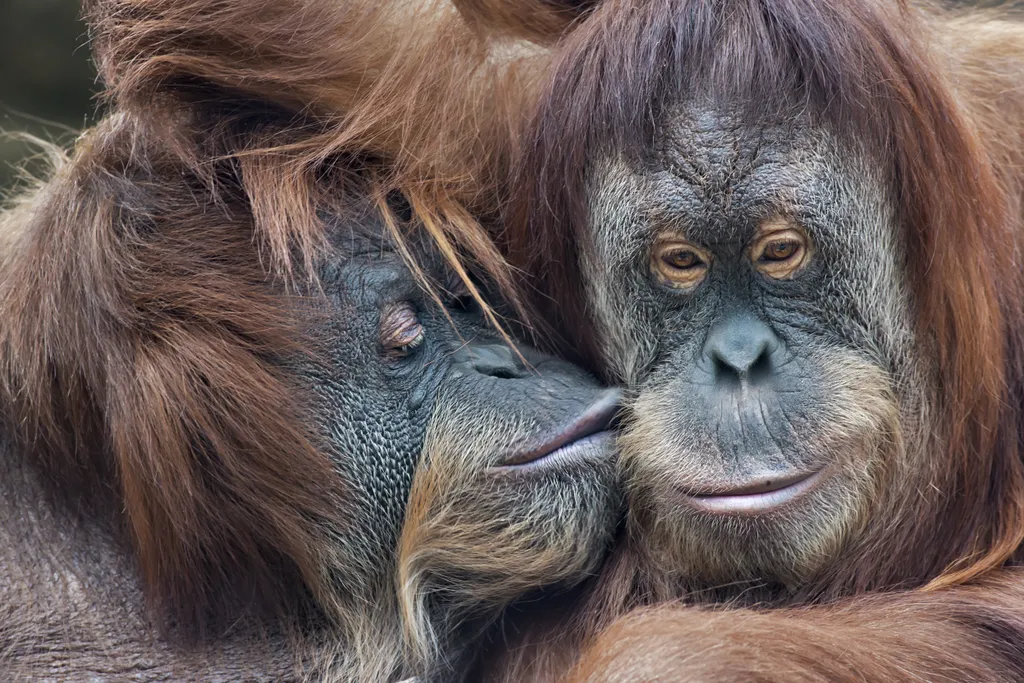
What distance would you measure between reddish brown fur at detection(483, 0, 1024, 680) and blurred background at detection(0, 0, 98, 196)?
2972 millimetres

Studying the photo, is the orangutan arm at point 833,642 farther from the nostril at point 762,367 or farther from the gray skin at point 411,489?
the nostril at point 762,367

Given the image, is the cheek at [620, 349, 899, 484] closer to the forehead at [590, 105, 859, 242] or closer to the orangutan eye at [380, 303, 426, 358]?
the forehead at [590, 105, 859, 242]

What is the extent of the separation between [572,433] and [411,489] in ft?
0.97

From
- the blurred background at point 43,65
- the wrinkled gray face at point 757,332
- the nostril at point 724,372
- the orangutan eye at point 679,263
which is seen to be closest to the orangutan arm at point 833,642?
the wrinkled gray face at point 757,332

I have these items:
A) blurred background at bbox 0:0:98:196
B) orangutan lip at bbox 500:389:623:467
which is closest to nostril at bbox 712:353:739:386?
orangutan lip at bbox 500:389:623:467

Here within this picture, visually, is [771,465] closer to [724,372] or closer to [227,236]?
[724,372]

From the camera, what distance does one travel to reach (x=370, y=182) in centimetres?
200

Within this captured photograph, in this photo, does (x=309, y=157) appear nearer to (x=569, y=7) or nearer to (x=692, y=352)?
(x=569, y=7)

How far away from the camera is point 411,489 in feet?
6.40

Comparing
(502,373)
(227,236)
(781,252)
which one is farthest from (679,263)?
(227,236)

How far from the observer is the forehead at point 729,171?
1.69 meters

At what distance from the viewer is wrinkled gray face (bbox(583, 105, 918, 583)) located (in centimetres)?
170

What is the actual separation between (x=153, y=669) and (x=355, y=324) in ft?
2.46

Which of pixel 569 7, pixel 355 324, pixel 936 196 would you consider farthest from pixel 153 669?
pixel 936 196
